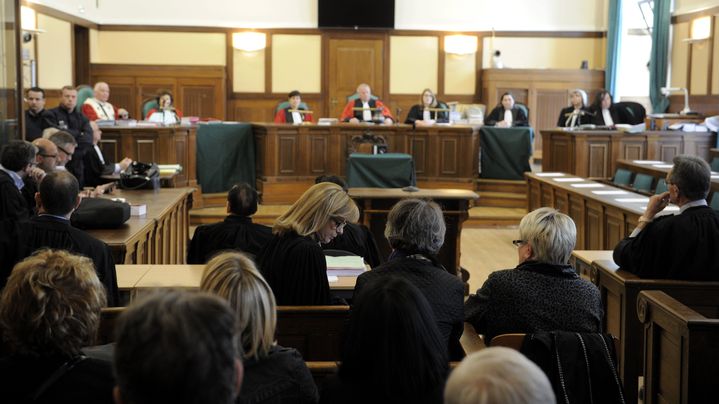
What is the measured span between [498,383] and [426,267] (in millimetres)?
1706

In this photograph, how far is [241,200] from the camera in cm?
475

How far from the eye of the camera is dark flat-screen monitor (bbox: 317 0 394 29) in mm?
14984

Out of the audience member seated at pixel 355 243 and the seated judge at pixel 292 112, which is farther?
the seated judge at pixel 292 112

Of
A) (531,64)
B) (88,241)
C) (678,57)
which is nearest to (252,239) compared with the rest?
(88,241)

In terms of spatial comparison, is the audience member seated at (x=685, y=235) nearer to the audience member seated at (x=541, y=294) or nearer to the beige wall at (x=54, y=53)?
the audience member seated at (x=541, y=294)

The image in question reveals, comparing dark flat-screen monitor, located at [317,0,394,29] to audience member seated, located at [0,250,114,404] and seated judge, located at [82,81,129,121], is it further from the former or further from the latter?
audience member seated, located at [0,250,114,404]

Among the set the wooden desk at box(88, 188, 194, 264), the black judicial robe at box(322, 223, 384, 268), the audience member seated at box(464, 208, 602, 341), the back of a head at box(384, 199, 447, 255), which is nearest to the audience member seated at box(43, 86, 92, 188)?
the wooden desk at box(88, 188, 194, 264)

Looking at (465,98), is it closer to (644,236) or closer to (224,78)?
(224,78)

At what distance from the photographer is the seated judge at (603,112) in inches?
468

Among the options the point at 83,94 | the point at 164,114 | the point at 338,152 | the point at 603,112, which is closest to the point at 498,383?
the point at 164,114

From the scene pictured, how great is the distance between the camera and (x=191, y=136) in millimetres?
11133

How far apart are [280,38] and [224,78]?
1.20m

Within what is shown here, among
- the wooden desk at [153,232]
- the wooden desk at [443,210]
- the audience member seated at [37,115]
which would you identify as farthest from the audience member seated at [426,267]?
the audience member seated at [37,115]

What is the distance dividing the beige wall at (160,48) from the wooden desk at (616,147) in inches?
261
